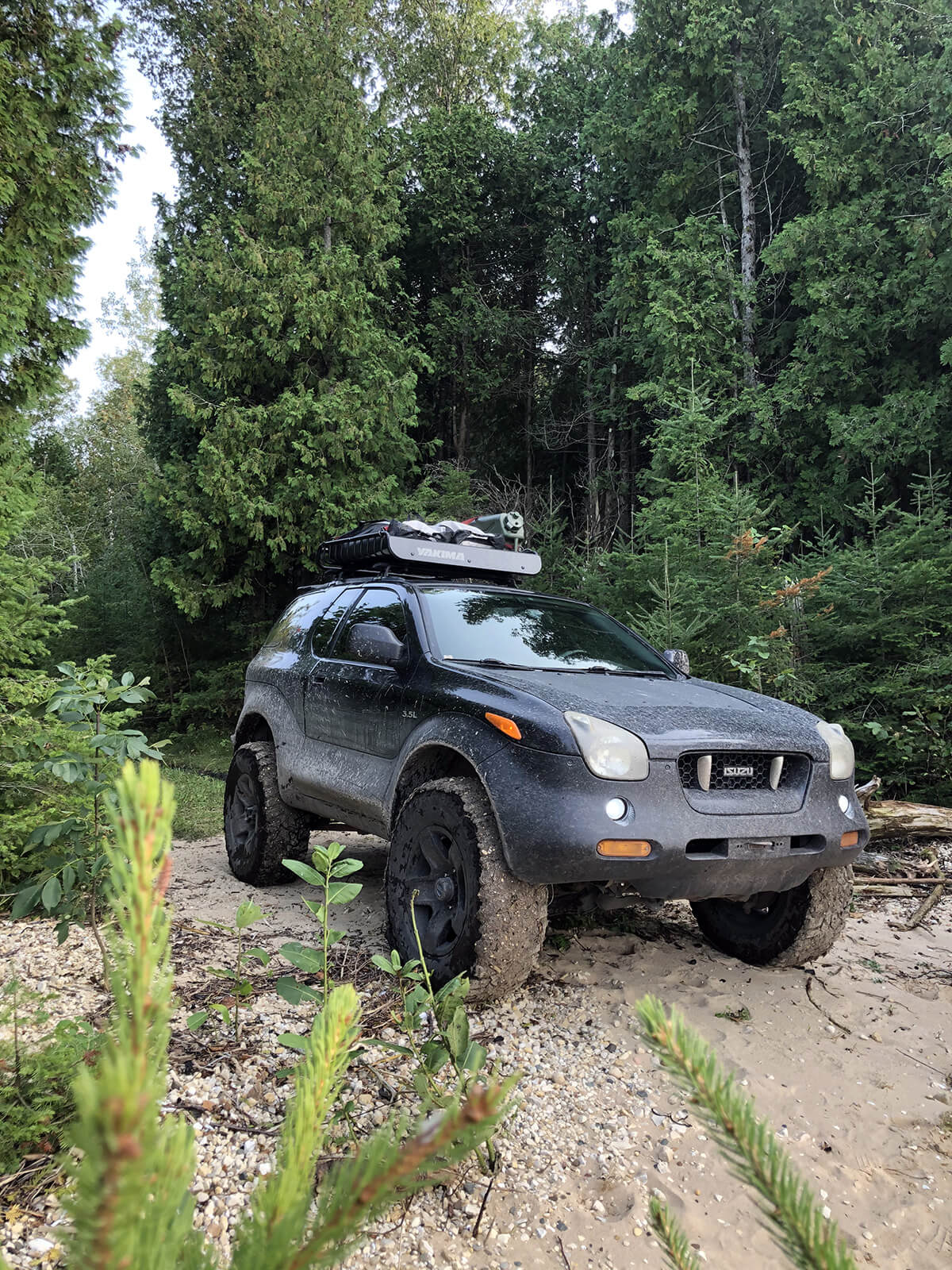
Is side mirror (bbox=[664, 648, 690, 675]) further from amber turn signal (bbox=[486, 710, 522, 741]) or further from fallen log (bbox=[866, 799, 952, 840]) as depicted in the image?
fallen log (bbox=[866, 799, 952, 840])

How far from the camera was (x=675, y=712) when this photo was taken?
11.4 ft

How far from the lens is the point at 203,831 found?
7.74 m

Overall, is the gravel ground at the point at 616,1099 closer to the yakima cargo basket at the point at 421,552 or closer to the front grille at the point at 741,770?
the front grille at the point at 741,770

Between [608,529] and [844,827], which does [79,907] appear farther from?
[608,529]

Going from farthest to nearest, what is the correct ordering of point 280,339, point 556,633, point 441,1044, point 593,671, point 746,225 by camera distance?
point 746,225, point 280,339, point 556,633, point 593,671, point 441,1044

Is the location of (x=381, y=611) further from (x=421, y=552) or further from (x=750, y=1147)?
(x=750, y=1147)

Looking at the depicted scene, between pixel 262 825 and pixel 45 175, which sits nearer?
pixel 262 825

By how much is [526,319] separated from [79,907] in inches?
758

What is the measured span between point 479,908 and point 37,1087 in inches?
59.2

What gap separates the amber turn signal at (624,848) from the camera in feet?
9.71

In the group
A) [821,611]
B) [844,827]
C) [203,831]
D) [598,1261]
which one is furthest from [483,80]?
[598,1261]

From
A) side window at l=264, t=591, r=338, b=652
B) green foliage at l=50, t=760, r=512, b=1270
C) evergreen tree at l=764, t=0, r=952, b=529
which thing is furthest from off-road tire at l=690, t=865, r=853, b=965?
evergreen tree at l=764, t=0, r=952, b=529

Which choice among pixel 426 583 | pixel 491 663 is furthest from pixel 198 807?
pixel 491 663

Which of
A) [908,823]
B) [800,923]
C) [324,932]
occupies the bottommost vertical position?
[908,823]
